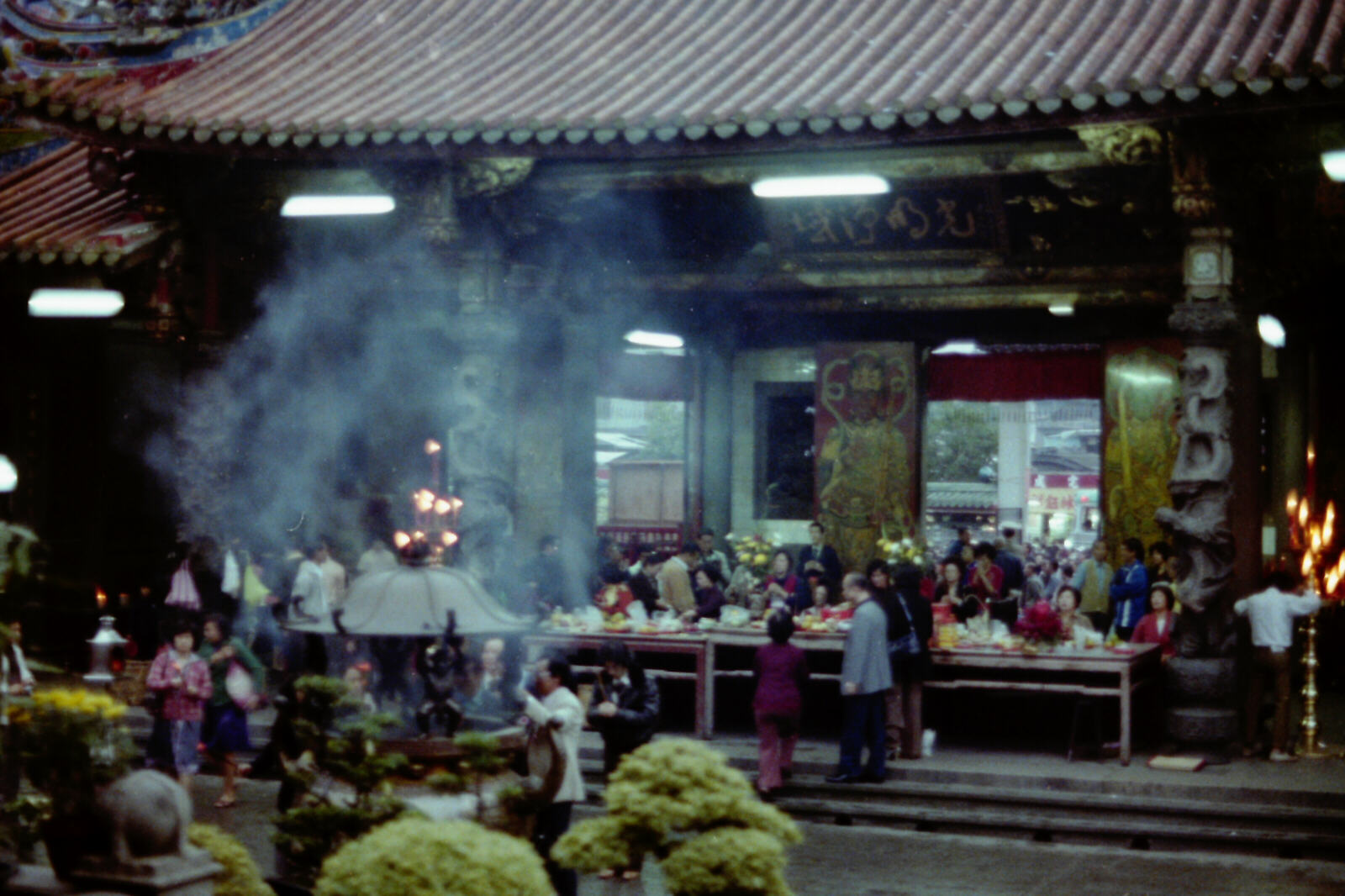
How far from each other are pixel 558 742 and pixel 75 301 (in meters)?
9.09

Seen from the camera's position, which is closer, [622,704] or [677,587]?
[622,704]

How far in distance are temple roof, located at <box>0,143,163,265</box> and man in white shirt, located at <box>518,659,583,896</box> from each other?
25.9 feet

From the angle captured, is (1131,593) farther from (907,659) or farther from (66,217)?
(66,217)

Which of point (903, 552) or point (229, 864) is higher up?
point (903, 552)

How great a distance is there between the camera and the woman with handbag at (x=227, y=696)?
11.3 metres

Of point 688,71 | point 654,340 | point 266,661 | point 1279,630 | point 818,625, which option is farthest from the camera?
point 654,340

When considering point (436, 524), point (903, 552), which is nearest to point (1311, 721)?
point (903, 552)

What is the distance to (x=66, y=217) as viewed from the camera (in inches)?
599

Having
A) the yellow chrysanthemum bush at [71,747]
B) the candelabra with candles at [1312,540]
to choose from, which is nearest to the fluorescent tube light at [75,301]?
the yellow chrysanthemum bush at [71,747]

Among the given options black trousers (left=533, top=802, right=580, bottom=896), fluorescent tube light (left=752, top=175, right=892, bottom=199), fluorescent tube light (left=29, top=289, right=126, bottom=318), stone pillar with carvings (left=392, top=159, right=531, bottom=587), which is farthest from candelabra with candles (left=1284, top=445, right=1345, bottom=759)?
fluorescent tube light (left=29, top=289, right=126, bottom=318)

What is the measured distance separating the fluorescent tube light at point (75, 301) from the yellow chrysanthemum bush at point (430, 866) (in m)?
10.5

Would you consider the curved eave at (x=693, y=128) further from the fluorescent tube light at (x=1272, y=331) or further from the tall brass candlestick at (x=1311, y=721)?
the tall brass candlestick at (x=1311, y=721)

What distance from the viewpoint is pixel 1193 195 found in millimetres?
11328

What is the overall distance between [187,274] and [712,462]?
597cm
